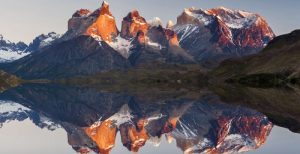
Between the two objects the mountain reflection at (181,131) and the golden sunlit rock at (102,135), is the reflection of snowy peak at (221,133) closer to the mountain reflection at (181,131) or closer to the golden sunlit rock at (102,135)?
the mountain reflection at (181,131)

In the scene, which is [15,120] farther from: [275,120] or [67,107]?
[275,120]

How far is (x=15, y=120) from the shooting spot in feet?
380

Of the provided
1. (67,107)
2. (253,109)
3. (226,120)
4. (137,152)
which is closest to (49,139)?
(137,152)

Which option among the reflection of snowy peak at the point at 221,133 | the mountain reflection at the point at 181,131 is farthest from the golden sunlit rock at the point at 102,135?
the reflection of snowy peak at the point at 221,133

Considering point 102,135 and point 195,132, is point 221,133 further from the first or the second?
point 102,135

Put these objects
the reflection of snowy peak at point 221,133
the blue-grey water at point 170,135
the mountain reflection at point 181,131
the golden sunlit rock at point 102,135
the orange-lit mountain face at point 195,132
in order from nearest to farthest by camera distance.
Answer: the blue-grey water at point 170,135, the reflection of snowy peak at point 221,133, the orange-lit mountain face at point 195,132, the mountain reflection at point 181,131, the golden sunlit rock at point 102,135

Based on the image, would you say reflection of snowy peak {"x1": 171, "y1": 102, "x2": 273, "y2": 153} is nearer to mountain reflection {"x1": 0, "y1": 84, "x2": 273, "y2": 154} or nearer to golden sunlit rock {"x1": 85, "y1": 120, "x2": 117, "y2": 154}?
mountain reflection {"x1": 0, "y1": 84, "x2": 273, "y2": 154}

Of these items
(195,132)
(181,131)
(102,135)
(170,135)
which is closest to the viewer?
(170,135)

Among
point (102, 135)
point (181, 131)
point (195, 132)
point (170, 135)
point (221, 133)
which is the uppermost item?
point (102, 135)

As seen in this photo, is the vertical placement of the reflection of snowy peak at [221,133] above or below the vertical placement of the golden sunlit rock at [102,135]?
below

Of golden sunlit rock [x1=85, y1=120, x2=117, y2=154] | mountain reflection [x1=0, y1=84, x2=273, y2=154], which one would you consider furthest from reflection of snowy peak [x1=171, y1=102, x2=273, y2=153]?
golden sunlit rock [x1=85, y1=120, x2=117, y2=154]

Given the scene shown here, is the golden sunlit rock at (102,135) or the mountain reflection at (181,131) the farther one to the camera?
the golden sunlit rock at (102,135)

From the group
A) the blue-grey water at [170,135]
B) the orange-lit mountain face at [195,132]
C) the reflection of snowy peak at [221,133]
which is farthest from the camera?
the orange-lit mountain face at [195,132]

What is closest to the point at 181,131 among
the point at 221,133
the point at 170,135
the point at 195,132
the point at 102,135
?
the point at 195,132
